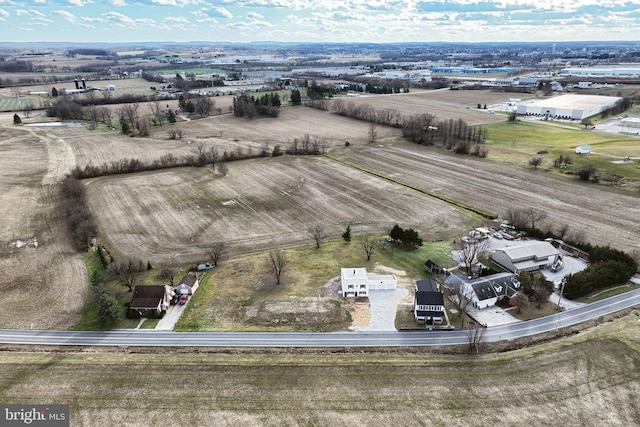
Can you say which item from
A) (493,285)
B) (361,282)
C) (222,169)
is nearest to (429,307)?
(361,282)

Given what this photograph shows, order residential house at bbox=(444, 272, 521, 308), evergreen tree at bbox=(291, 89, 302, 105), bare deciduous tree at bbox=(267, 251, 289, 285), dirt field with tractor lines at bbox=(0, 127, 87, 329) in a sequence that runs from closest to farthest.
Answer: residential house at bbox=(444, 272, 521, 308) → dirt field with tractor lines at bbox=(0, 127, 87, 329) → bare deciduous tree at bbox=(267, 251, 289, 285) → evergreen tree at bbox=(291, 89, 302, 105)

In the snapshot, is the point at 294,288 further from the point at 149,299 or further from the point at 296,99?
the point at 296,99

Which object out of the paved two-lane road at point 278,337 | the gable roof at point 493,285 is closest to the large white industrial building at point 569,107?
the gable roof at point 493,285

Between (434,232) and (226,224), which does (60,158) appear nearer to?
(226,224)

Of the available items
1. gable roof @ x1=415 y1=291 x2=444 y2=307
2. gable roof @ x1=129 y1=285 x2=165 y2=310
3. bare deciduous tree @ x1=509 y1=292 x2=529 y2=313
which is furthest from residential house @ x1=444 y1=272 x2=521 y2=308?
gable roof @ x1=129 y1=285 x2=165 y2=310

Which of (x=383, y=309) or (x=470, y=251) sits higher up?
(x=470, y=251)

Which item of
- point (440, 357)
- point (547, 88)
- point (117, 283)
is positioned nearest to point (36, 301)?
point (117, 283)

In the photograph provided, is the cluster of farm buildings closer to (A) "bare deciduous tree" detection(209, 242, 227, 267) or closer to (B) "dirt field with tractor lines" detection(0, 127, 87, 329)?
(A) "bare deciduous tree" detection(209, 242, 227, 267)
